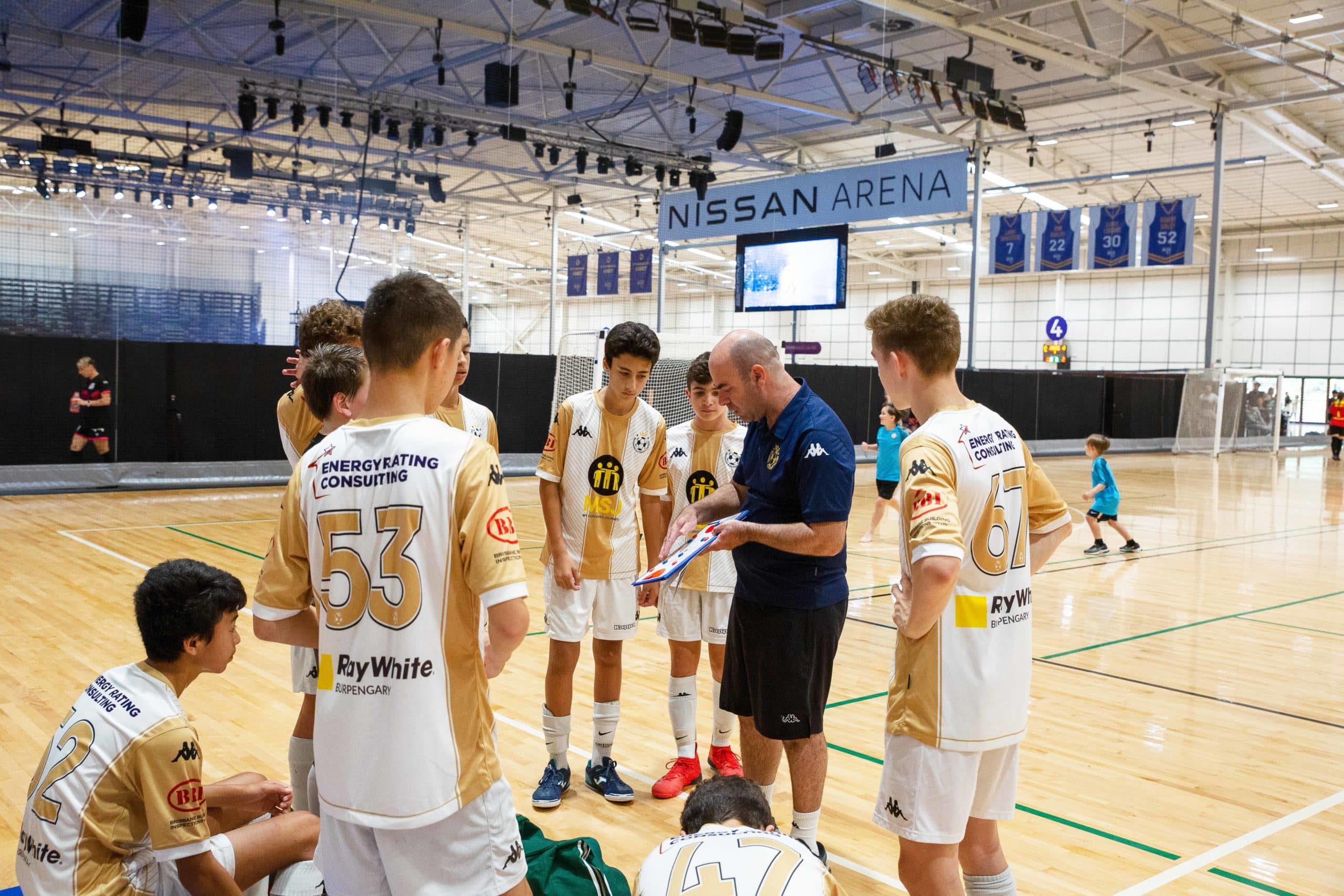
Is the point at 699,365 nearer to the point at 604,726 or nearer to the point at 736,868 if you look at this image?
the point at 604,726

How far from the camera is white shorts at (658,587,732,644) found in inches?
161

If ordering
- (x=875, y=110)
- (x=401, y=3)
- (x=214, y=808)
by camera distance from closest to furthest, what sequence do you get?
(x=214, y=808) < (x=401, y=3) < (x=875, y=110)

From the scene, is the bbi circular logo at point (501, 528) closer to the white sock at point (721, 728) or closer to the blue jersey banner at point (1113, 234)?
the white sock at point (721, 728)

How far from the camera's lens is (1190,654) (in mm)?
6430

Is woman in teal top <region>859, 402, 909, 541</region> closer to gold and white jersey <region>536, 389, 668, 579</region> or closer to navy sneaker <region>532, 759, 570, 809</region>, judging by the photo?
gold and white jersey <region>536, 389, 668, 579</region>

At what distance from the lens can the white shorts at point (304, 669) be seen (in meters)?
3.14

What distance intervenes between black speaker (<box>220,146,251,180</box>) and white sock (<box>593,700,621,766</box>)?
15.9 meters

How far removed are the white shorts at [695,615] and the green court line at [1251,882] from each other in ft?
6.07

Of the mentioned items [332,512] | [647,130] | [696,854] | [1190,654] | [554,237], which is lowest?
[1190,654]

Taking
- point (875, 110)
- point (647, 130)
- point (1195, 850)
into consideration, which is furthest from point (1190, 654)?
point (647, 130)

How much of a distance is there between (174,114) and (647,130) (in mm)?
8900

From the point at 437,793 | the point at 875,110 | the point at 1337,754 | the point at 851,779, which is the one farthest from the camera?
the point at 875,110

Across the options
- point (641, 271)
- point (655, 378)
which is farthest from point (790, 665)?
point (641, 271)

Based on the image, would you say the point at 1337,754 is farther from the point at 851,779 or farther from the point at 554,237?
the point at 554,237
